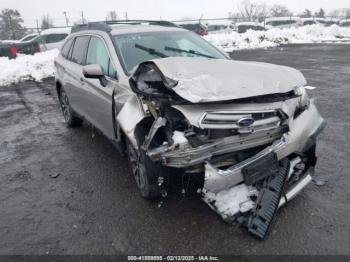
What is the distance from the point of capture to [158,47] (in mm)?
4395

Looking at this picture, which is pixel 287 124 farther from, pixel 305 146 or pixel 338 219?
pixel 338 219

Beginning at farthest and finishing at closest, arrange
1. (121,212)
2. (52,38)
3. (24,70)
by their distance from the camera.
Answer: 1. (52,38)
2. (24,70)
3. (121,212)

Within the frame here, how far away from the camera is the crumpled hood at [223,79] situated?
2.85 meters

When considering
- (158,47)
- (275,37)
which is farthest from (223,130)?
(275,37)

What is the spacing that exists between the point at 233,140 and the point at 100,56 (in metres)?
2.53

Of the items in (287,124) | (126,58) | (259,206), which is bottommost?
(259,206)

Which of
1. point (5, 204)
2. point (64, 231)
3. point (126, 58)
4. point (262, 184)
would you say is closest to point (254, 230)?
point (262, 184)

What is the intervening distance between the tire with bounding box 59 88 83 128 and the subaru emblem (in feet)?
12.9

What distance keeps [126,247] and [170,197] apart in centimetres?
84

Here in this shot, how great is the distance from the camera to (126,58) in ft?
13.3

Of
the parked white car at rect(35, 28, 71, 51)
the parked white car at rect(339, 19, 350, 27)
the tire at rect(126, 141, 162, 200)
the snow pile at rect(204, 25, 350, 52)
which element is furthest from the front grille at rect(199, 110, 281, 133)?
the parked white car at rect(339, 19, 350, 27)

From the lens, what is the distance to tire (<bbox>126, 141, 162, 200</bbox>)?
319 centimetres

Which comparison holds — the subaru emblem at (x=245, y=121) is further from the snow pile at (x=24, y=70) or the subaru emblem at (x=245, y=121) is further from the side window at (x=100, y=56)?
the snow pile at (x=24, y=70)

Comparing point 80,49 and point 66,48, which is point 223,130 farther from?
point 66,48
